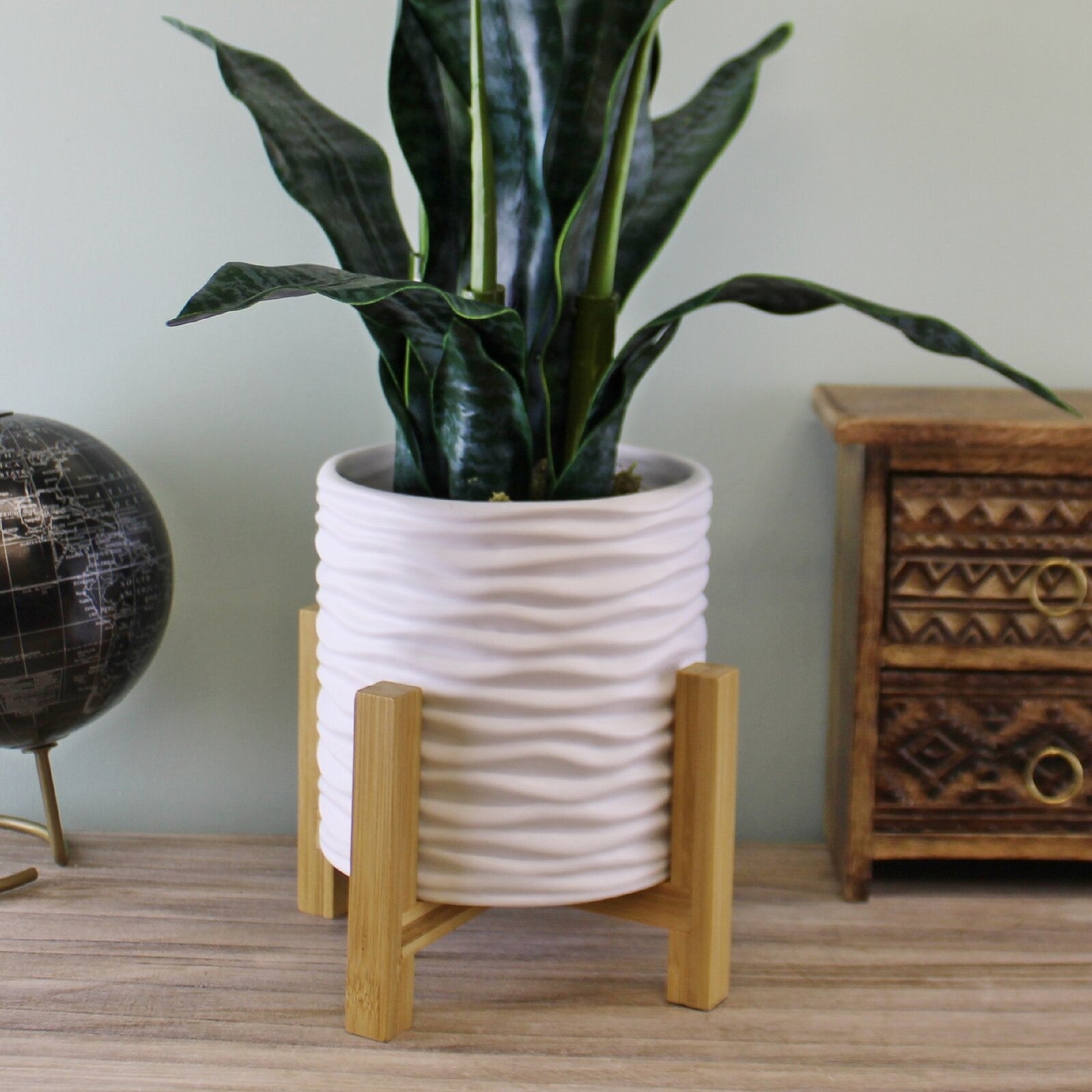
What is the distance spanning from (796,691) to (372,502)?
476mm

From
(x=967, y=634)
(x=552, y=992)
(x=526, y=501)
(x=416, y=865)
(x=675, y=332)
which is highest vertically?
(x=675, y=332)

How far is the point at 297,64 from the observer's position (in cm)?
92

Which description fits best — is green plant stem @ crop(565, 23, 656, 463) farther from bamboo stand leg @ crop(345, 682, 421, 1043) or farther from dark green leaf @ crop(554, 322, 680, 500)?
bamboo stand leg @ crop(345, 682, 421, 1043)

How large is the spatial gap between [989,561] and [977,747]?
0.44 ft

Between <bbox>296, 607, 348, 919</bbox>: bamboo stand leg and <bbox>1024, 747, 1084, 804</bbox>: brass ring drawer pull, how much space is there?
493 millimetres

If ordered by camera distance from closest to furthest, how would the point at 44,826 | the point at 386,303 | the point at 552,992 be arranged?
the point at 386,303, the point at 552,992, the point at 44,826

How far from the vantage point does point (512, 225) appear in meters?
0.73

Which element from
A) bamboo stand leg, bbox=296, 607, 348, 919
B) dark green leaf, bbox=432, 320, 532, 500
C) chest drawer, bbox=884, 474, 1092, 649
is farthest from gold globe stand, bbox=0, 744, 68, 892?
chest drawer, bbox=884, 474, 1092, 649

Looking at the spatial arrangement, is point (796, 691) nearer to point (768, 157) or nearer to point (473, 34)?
point (768, 157)

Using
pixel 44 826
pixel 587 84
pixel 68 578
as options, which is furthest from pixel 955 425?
pixel 44 826

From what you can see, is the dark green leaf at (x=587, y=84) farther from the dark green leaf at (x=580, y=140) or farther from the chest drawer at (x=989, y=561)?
the chest drawer at (x=989, y=561)

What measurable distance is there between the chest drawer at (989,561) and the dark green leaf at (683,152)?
9.1 inches

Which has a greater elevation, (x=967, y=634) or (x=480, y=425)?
(x=480, y=425)

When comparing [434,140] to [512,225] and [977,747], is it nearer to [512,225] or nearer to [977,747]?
[512,225]
